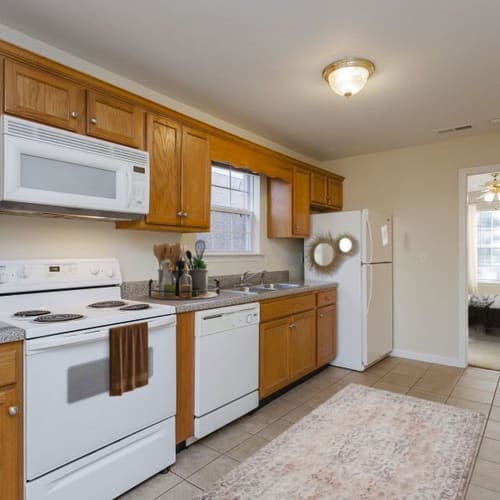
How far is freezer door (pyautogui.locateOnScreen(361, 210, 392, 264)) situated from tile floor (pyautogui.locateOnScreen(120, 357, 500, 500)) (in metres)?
1.21

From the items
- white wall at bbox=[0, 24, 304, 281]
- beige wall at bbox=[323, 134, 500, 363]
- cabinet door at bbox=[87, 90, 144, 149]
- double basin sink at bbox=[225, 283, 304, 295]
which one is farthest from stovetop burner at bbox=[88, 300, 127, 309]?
beige wall at bbox=[323, 134, 500, 363]

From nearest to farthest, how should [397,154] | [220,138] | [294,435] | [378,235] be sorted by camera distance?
[294,435], [220,138], [378,235], [397,154]

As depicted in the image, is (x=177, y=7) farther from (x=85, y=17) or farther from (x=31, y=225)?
(x=31, y=225)

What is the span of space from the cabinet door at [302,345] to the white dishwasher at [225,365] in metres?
0.55

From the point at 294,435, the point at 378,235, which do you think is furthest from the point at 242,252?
the point at 294,435

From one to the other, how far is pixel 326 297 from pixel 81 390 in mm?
2613

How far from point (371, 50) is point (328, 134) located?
1586 millimetres

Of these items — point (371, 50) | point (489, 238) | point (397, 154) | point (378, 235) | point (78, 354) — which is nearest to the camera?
point (78, 354)

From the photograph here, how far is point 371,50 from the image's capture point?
2.28m

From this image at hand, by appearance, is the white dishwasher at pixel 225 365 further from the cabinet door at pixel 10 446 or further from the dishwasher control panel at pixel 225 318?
the cabinet door at pixel 10 446

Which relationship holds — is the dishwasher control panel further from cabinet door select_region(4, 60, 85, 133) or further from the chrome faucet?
cabinet door select_region(4, 60, 85, 133)

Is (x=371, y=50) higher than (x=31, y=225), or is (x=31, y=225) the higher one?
(x=371, y=50)

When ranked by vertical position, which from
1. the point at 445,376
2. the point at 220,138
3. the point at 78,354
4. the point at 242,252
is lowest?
the point at 445,376

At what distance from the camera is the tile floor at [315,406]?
6.49 feet
